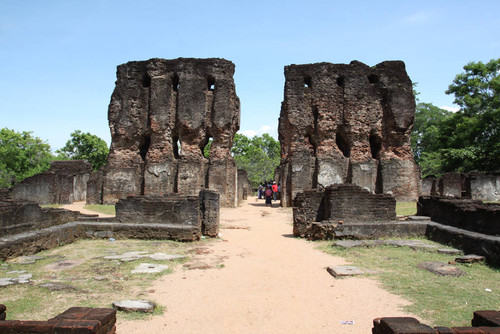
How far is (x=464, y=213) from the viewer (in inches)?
338

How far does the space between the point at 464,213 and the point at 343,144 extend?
45.4 feet

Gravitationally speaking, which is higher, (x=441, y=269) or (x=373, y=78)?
(x=373, y=78)

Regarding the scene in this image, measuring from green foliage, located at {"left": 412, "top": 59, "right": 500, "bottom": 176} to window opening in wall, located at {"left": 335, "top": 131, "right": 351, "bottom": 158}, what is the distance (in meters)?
8.89

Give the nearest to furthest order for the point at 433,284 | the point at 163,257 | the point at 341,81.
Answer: the point at 433,284 → the point at 163,257 → the point at 341,81

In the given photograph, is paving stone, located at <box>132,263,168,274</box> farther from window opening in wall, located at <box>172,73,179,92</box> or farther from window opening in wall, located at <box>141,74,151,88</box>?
window opening in wall, located at <box>141,74,151,88</box>

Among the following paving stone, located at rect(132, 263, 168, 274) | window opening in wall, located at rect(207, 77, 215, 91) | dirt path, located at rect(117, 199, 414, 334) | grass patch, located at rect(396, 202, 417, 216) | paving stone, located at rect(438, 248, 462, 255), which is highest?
window opening in wall, located at rect(207, 77, 215, 91)

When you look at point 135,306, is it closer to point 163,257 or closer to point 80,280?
point 80,280

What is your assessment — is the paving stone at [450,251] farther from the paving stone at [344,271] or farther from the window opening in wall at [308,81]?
the window opening in wall at [308,81]

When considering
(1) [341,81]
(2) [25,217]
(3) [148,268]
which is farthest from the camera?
(1) [341,81]

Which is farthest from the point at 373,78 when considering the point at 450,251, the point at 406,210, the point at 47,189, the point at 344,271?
the point at 47,189

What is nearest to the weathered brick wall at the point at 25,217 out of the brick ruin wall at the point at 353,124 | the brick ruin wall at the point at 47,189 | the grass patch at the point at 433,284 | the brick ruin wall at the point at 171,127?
the grass patch at the point at 433,284

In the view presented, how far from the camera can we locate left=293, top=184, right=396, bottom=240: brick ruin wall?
31.3 feet

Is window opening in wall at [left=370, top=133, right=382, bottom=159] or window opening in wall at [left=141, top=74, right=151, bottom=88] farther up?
window opening in wall at [left=141, top=74, right=151, bottom=88]

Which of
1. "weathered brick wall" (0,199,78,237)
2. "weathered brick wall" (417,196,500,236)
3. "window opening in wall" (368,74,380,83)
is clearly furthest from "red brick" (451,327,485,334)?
"window opening in wall" (368,74,380,83)
